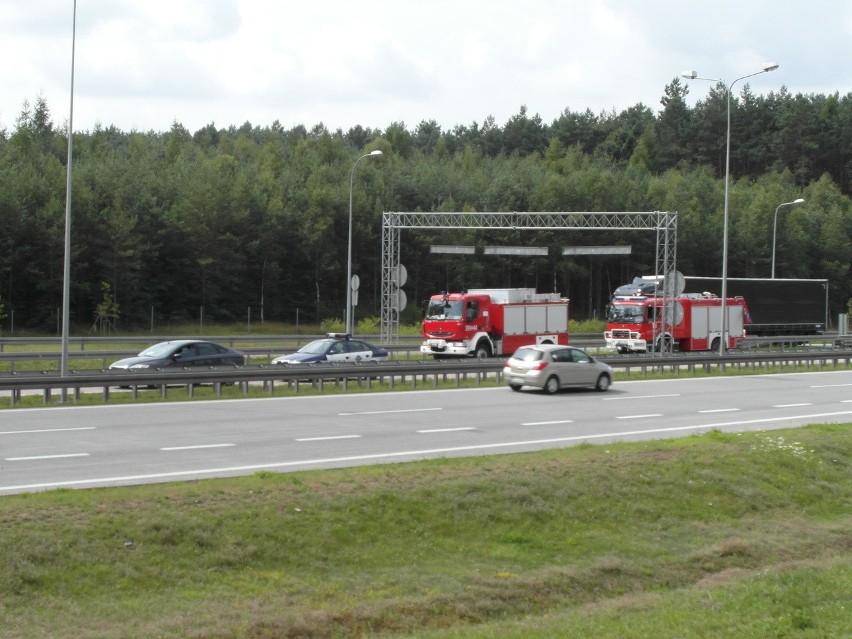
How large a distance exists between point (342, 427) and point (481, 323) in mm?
22565

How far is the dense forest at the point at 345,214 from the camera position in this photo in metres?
66.2

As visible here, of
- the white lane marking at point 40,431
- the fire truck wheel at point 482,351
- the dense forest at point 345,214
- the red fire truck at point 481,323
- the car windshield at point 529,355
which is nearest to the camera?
the white lane marking at point 40,431

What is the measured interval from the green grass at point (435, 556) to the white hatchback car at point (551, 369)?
47.3 ft

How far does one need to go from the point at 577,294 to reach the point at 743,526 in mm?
83301

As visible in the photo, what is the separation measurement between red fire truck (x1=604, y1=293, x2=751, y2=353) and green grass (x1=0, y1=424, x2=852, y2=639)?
34027 millimetres

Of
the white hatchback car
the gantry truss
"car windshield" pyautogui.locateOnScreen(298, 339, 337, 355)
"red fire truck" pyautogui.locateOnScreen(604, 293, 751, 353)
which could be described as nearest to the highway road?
the white hatchback car

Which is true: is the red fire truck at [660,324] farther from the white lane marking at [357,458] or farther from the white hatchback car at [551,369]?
the white lane marking at [357,458]

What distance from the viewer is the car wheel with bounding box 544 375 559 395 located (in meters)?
32.0

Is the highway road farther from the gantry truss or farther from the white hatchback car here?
the gantry truss

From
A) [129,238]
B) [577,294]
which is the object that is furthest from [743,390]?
[577,294]

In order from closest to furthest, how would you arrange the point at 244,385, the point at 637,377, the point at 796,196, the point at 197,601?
the point at 197,601
the point at 244,385
the point at 637,377
the point at 796,196

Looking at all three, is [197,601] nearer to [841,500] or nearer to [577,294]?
[841,500]

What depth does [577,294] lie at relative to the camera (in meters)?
98.3

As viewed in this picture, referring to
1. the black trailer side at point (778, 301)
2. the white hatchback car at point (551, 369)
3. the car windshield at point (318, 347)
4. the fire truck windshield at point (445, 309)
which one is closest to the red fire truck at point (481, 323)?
the fire truck windshield at point (445, 309)
